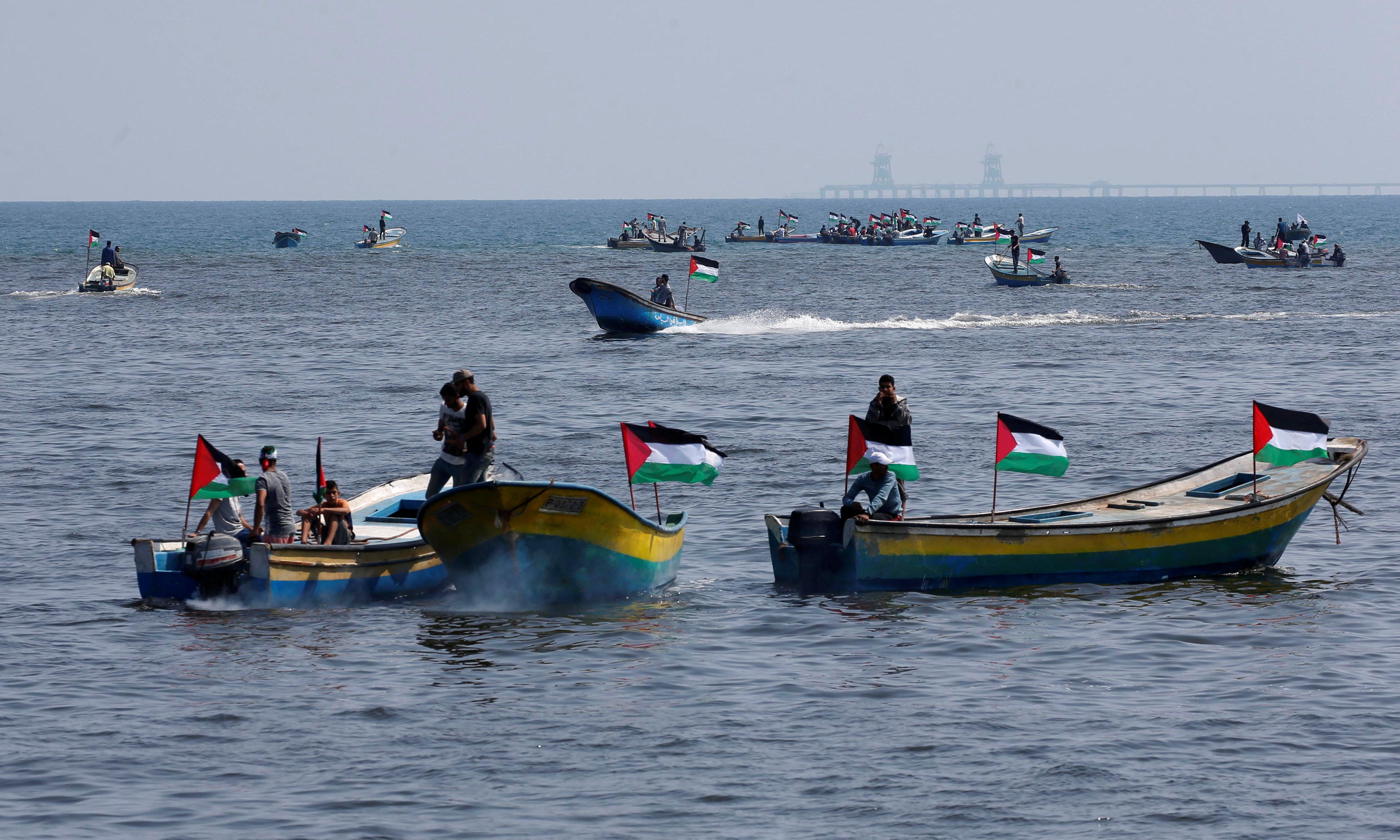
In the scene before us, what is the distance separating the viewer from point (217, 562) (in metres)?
17.0

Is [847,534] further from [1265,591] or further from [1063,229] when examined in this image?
[1063,229]

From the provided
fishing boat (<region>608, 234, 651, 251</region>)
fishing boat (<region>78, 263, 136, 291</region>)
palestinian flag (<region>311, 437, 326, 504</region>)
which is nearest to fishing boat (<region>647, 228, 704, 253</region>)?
fishing boat (<region>608, 234, 651, 251</region>)

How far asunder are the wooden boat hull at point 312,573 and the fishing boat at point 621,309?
93.8 ft

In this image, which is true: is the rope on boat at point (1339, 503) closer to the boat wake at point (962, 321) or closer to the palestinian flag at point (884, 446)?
the palestinian flag at point (884, 446)

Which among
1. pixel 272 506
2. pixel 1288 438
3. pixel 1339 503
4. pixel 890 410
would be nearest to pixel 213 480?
pixel 272 506

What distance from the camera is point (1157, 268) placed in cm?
8531

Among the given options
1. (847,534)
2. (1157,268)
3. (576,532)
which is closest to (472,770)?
(576,532)

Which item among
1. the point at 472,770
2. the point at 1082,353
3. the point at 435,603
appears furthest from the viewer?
the point at 1082,353

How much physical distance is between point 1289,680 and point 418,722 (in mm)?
8319

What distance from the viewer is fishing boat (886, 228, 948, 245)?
11250cm

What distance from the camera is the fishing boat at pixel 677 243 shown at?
323ft

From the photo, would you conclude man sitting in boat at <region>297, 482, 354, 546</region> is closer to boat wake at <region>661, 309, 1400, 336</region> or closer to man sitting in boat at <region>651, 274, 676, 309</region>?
man sitting in boat at <region>651, 274, 676, 309</region>

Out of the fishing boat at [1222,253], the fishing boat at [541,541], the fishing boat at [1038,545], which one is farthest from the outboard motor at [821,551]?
the fishing boat at [1222,253]

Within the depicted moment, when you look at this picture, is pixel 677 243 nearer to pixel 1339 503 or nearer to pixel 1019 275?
pixel 1019 275
